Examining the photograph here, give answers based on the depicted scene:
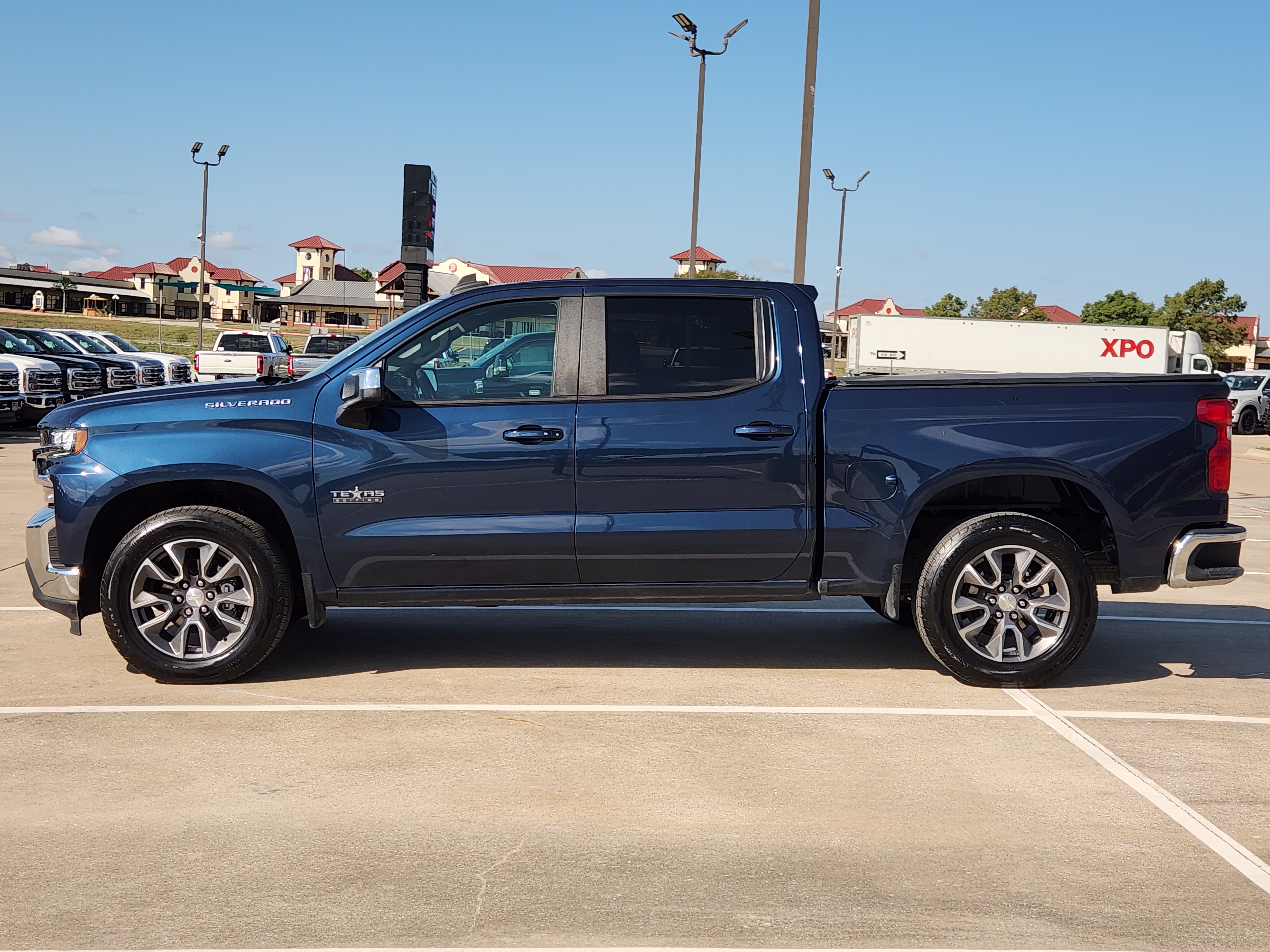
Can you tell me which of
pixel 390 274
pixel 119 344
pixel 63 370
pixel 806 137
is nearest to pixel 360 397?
pixel 806 137

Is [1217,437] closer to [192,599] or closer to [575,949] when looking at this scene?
[575,949]

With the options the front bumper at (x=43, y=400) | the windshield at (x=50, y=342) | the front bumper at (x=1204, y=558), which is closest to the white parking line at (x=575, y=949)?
the front bumper at (x=1204, y=558)

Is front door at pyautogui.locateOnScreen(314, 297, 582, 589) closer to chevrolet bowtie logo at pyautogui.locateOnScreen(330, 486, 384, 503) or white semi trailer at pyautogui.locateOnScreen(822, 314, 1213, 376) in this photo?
chevrolet bowtie logo at pyautogui.locateOnScreen(330, 486, 384, 503)

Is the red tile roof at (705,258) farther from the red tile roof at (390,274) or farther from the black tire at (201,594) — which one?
the black tire at (201,594)

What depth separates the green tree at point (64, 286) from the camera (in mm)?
126750

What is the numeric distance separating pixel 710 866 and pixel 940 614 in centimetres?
269

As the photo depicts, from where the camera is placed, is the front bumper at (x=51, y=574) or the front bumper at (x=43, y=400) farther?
the front bumper at (x=43, y=400)

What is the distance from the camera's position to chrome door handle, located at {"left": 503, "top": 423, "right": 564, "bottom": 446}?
240 inches

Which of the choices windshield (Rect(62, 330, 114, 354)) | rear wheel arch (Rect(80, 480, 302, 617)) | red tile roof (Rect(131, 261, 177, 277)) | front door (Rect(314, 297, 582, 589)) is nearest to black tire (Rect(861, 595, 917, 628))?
front door (Rect(314, 297, 582, 589))

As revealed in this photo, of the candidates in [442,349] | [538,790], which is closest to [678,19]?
[442,349]

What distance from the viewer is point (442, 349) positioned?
20.5ft

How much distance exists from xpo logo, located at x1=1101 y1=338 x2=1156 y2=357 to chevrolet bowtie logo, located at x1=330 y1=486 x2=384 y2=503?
3994cm

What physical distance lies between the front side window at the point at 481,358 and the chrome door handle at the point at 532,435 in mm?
176

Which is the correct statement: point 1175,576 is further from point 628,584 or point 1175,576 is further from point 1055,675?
point 628,584
